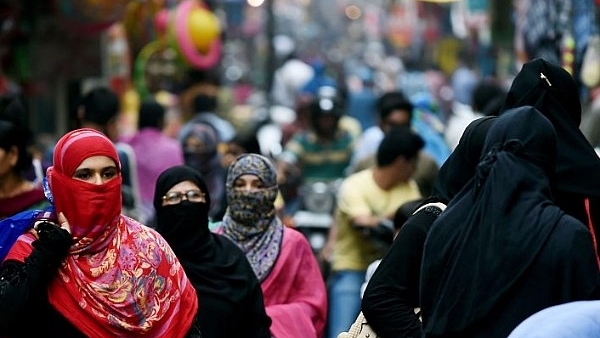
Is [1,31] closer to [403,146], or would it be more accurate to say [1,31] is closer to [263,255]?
[403,146]

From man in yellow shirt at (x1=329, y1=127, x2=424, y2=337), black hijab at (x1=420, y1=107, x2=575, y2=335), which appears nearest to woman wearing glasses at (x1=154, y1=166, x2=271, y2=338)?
black hijab at (x1=420, y1=107, x2=575, y2=335)

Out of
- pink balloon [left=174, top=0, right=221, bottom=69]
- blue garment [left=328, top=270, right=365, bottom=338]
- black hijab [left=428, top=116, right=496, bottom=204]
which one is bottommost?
pink balloon [left=174, top=0, right=221, bottom=69]

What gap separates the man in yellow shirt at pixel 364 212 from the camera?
9.95m

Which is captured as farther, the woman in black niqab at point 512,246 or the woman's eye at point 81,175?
the woman's eye at point 81,175

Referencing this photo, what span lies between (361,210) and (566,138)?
4.02 meters

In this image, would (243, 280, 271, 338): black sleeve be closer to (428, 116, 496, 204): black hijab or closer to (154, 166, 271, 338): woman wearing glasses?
(154, 166, 271, 338): woman wearing glasses

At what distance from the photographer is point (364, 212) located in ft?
32.6

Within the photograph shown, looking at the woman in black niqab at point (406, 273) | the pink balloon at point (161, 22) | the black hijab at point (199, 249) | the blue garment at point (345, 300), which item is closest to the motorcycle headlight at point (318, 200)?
the blue garment at point (345, 300)

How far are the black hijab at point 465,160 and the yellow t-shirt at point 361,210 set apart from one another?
390 centimetres

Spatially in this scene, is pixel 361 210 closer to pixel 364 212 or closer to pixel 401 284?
pixel 364 212

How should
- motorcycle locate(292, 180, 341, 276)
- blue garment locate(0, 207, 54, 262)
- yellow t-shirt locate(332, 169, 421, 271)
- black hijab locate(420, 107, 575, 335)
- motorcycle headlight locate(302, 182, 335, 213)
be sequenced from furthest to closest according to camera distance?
motorcycle headlight locate(302, 182, 335, 213) → motorcycle locate(292, 180, 341, 276) → yellow t-shirt locate(332, 169, 421, 271) → blue garment locate(0, 207, 54, 262) → black hijab locate(420, 107, 575, 335)

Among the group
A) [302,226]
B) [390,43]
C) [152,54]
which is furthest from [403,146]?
[390,43]

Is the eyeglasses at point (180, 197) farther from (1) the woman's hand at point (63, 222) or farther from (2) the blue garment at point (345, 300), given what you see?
(2) the blue garment at point (345, 300)

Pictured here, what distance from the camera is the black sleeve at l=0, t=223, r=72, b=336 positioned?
5977 mm
